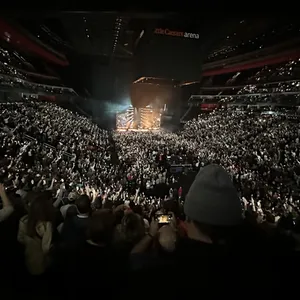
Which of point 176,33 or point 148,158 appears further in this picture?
point 176,33

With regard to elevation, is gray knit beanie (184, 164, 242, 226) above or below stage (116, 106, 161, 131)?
below

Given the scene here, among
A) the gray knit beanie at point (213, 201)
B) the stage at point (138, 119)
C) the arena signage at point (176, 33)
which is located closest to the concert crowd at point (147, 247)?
the gray knit beanie at point (213, 201)

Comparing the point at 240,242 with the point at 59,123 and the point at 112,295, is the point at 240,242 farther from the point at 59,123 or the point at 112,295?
the point at 59,123

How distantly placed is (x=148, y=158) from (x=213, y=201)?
6.83 m

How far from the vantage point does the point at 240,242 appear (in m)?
1.43

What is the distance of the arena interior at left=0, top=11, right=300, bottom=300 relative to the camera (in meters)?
1.47

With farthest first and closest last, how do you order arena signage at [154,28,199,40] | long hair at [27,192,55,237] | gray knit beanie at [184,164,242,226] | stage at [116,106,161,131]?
arena signage at [154,28,199,40], stage at [116,106,161,131], long hair at [27,192,55,237], gray knit beanie at [184,164,242,226]

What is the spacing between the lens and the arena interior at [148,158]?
1.47 metres

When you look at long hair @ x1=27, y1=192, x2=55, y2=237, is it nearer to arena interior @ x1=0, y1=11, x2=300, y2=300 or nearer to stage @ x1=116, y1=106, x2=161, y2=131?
arena interior @ x1=0, y1=11, x2=300, y2=300

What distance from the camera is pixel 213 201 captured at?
1287mm

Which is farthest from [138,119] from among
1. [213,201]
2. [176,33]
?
[213,201]

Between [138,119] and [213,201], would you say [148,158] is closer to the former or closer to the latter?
[138,119]


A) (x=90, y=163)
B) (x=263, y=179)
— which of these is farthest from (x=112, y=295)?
(x=90, y=163)

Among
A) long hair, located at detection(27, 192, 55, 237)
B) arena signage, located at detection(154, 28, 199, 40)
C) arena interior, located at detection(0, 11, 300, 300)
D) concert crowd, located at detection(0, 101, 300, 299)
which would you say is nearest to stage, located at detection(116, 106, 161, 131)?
arena interior, located at detection(0, 11, 300, 300)
